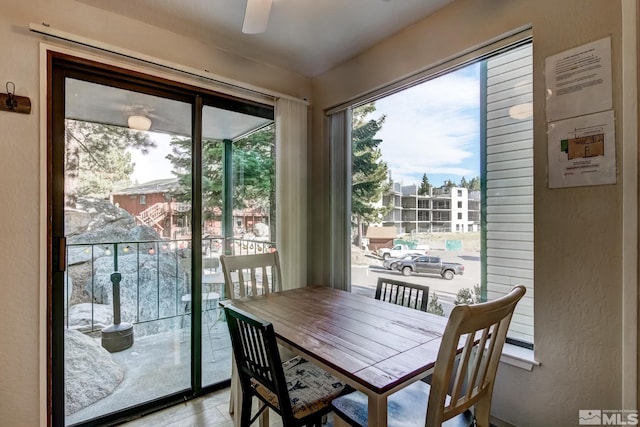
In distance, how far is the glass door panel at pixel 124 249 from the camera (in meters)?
1.97

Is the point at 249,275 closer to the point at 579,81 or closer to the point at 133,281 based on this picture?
the point at 133,281

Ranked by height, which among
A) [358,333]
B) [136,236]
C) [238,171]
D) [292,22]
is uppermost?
[292,22]

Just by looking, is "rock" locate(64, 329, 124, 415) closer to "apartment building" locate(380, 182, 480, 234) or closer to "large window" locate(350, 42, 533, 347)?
"large window" locate(350, 42, 533, 347)

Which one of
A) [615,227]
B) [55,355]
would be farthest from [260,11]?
[55,355]

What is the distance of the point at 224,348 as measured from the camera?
8.50ft

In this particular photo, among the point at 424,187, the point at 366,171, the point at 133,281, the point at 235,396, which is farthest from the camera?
the point at 366,171

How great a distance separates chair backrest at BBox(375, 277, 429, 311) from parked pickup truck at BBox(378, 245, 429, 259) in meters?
0.36

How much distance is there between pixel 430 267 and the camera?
7.39 feet

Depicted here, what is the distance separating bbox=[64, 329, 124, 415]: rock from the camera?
1941 millimetres

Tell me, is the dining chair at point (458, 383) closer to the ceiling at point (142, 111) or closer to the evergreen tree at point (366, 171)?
the evergreen tree at point (366, 171)

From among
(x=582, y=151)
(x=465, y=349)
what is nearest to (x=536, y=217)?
(x=582, y=151)

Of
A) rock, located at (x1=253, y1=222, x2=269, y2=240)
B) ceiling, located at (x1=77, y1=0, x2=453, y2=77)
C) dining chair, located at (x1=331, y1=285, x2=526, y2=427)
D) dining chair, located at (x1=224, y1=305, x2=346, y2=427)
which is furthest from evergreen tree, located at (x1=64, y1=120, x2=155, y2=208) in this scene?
dining chair, located at (x1=331, y1=285, x2=526, y2=427)

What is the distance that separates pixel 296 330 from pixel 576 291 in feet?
4.47

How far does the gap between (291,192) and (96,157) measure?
4.72 ft
